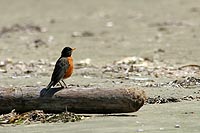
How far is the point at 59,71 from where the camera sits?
27.8 feet

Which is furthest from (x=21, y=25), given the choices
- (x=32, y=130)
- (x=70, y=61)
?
(x=32, y=130)

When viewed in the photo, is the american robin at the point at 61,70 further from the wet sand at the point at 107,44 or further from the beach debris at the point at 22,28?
the beach debris at the point at 22,28

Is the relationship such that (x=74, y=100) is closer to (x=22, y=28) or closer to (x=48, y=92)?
(x=48, y=92)

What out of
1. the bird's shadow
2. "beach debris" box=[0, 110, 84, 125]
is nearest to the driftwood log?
the bird's shadow

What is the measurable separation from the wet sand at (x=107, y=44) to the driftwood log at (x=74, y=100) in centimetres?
19

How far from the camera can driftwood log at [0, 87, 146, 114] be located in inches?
311

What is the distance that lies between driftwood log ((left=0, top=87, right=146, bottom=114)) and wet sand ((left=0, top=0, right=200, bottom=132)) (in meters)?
0.19

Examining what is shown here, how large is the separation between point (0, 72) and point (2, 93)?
4.47 metres

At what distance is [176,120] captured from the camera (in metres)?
7.46

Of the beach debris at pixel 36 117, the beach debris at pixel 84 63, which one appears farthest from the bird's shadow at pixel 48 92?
the beach debris at pixel 84 63

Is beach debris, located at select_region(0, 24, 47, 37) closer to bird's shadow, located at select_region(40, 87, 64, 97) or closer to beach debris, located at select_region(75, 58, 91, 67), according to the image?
beach debris, located at select_region(75, 58, 91, 67)

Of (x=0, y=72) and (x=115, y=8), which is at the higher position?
(x=115, y=8)

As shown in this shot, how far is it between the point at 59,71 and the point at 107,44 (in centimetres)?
833

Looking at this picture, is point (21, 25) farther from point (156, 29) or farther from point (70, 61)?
point (70, 61)
